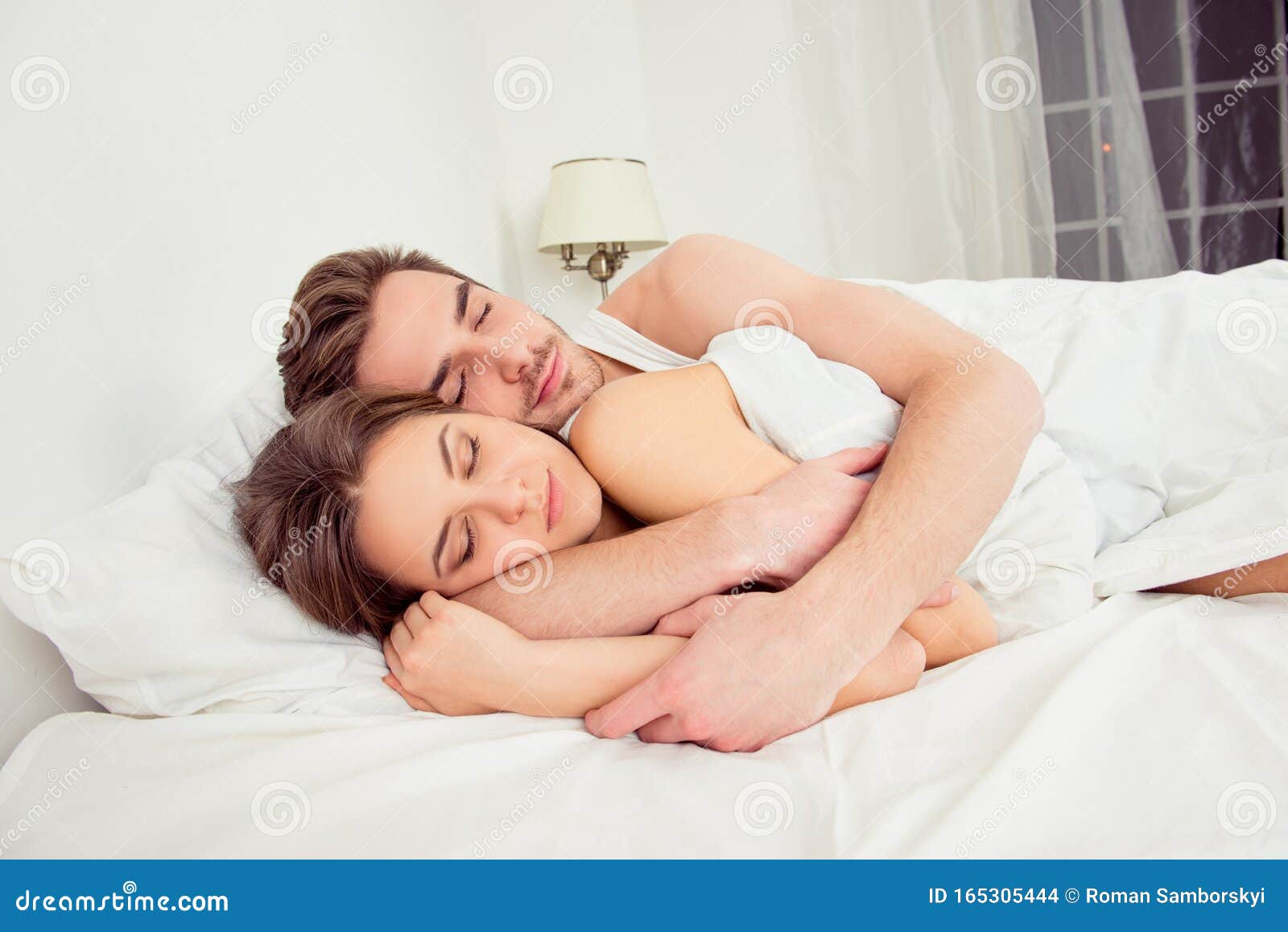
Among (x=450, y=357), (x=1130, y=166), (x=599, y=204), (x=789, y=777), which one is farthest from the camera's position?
(x=599, y=204)

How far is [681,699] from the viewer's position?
938 mm

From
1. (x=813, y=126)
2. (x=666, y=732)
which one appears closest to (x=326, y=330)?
(x=666, y=732)

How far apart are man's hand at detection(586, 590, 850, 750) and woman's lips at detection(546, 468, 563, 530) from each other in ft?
1.01

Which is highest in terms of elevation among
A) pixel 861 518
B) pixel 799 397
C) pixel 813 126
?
pixel 813 126

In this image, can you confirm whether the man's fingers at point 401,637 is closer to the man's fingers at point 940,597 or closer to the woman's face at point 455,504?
the woman's face at point 455,504

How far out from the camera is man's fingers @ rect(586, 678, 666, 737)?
963mm

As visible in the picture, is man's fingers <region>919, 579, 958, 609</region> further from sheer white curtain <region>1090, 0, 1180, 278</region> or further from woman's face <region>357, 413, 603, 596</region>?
sheer white curtain <region>1090, 0, 1180, 278</region>

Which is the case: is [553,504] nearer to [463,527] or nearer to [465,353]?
[463,527]

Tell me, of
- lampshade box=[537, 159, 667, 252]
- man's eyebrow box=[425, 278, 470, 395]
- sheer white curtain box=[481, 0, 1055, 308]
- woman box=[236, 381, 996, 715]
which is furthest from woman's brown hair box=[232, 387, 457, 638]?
sheer white curtain box=[481, 0, 1055, 308]

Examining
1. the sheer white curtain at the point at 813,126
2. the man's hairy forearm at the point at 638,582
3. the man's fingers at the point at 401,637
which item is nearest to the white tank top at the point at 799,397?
the man's hairy forearm at the point at 638,582

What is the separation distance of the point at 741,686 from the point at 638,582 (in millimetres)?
230

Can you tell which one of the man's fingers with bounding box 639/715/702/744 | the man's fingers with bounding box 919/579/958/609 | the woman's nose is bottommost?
the man's fingers with bounding box 639/715/702/744

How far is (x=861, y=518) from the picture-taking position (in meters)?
1.10
